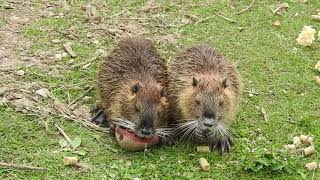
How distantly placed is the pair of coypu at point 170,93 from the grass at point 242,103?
0.16m

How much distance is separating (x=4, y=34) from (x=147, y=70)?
157 centimetres

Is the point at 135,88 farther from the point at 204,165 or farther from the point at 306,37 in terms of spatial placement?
the point at 306,37

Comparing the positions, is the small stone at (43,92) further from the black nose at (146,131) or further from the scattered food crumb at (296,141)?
the scattered food crumb at (296,141)

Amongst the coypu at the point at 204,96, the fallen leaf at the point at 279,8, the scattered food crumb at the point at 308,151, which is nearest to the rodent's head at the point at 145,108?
the coypu at the point at 204,96

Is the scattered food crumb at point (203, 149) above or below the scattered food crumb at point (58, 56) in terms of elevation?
below

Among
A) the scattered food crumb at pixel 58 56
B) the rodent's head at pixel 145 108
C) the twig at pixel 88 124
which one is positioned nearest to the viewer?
the rodent's head at pixel 145 108

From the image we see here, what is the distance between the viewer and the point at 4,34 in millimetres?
5027

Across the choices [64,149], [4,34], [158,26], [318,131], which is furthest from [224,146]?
[4,34]

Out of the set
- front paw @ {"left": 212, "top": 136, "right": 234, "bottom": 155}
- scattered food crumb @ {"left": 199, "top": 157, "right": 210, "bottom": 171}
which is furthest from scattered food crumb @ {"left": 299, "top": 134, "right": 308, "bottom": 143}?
scattered food crumb @ {"left": 199, "top": 157, "right": 210, "bottom": 171}

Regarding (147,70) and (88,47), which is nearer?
(147,70)

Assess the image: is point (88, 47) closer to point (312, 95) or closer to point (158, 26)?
point (158, 26)

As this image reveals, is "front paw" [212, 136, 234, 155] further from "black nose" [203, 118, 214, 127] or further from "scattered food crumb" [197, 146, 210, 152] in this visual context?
"black nose" [203, 118, 214, 127]

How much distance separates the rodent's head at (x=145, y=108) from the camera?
3718 millimetres

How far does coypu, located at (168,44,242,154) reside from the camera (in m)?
3.80
